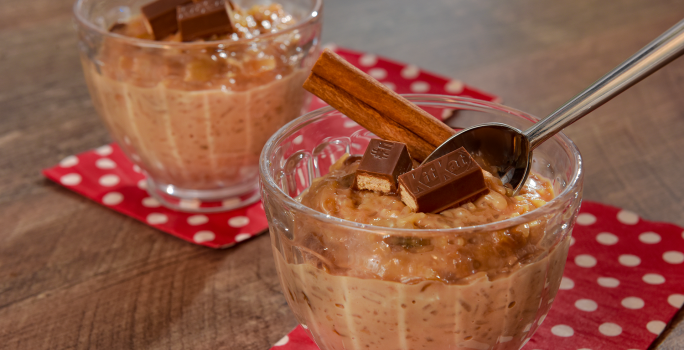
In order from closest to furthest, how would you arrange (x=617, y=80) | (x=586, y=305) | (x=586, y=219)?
1. (x=617, y=80)
2. (x=586, y=305)
3. (x=586, y=219)

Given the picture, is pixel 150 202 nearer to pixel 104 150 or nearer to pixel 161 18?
pixel 104 150

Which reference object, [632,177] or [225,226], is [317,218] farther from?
[632,177]

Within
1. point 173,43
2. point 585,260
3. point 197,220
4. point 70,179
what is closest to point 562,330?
point 585,260

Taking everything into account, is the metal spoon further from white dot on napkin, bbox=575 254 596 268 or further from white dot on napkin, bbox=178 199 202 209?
white dot on napkin, bbox=178 199 202 209

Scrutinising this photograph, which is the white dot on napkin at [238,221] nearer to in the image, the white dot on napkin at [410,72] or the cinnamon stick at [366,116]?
the cinnamon stick at [366,116]

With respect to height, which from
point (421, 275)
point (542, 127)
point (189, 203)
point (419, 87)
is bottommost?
point (189, 203)
